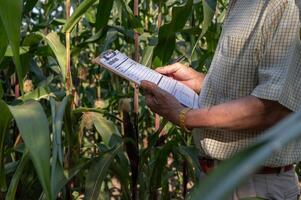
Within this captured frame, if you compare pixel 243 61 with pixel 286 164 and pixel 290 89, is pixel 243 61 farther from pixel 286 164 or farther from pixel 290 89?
pixel 286 164

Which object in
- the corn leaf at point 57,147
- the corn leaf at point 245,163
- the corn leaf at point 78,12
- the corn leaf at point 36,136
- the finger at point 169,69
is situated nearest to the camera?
the corn leaf at point 245,163

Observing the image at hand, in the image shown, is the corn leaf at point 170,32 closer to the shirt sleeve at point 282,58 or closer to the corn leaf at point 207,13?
the corn leaf at point 207,13

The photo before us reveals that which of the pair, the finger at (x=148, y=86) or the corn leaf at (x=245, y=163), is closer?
the corn leaf at (x=245, y=163)

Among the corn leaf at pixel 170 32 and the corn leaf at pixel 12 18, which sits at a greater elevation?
the corn leaf at pixel 12 18

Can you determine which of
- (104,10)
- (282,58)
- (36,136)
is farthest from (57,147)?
(104,10)

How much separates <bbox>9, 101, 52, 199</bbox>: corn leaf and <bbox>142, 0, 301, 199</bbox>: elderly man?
1.08 ft

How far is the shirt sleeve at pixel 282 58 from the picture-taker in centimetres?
86

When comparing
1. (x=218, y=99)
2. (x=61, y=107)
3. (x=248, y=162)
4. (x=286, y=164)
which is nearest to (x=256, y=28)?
(x=218, y=99)

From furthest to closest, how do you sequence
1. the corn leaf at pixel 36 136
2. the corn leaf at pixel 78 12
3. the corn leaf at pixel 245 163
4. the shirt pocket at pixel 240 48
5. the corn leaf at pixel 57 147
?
the corn leaf at pixel 78 12 < the shirt pocket at pixel 240 48 < the corn leaf at pixel 57 147 < the corn leaf at pixel 36 136 < the corn leaf at pixel 245 163

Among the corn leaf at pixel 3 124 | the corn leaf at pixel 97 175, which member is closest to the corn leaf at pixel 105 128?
the corn leaf at pixel 97 175

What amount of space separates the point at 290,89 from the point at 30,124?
1.52ft

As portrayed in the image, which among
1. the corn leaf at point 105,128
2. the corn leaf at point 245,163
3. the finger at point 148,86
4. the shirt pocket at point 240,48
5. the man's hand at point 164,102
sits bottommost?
the corn leaf at point 105,128

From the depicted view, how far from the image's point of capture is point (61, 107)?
92 centimetres

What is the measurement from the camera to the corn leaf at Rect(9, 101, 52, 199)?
0.65 m
